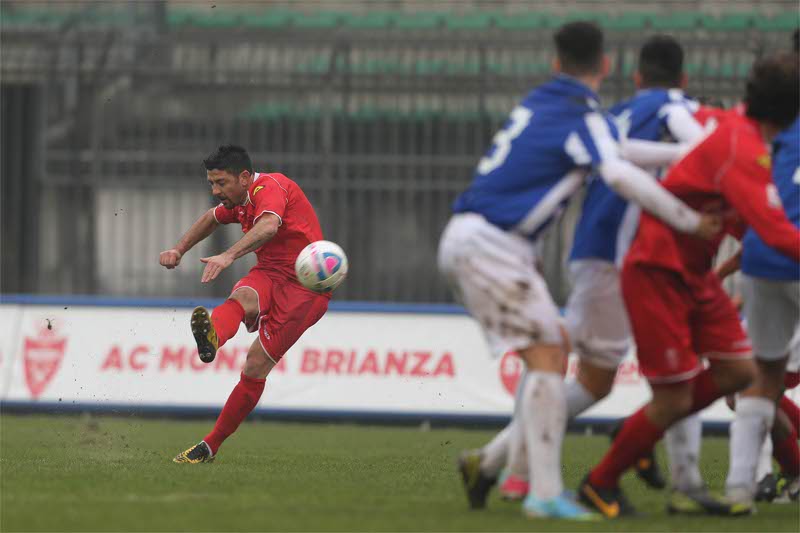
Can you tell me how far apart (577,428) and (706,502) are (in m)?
7.72

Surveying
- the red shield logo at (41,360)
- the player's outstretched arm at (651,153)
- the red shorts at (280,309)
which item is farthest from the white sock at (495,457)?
the red shield logo at (41,360)

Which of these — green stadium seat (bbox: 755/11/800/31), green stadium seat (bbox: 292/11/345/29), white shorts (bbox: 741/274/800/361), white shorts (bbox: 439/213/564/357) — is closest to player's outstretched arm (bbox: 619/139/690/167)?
white shorts (bbox: 439/213/564/357)

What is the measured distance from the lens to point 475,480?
6176mm

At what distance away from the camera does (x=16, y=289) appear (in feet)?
57.0

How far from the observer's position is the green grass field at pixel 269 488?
221 inches

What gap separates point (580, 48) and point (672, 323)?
1214 millimetres

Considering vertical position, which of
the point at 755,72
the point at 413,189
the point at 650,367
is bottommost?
the point at 413,189

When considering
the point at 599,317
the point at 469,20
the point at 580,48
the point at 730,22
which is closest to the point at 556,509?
the point at 599,317

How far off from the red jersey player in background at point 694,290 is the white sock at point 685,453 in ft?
0.78

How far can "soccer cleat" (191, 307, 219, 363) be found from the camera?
8.54 metres

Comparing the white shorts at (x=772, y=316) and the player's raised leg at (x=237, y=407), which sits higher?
the white shorts at (x=772, y=316)

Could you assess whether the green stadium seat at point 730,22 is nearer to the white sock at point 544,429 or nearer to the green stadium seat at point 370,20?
the green stadium seat at point 370,20

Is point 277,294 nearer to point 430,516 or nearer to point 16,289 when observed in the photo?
point 430,516

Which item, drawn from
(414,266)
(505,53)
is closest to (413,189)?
(414,266)
